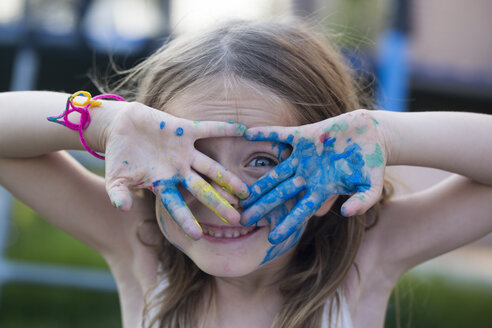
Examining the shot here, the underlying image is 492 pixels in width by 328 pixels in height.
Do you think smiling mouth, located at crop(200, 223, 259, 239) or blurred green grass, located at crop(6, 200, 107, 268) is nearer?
smiling mouth, located at crop(200, 223, 259, 239)

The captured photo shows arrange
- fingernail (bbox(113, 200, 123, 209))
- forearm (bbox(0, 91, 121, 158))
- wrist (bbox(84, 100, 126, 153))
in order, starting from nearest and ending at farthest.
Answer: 1. fingernail (bbox(113, 200, 123, 209))
2. wrist (bbox(84, 100, 126, 153))
3. forearm (bbox(0, 91, 121, 158))

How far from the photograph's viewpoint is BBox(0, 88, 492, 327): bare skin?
4.77ft

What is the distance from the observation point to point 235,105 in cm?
143

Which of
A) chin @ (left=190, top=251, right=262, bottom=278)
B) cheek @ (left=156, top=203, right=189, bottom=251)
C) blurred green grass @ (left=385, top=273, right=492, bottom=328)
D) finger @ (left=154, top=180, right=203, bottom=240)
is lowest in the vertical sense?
blurred green grass @ (left=385, top=273, right=492, bottom=328)

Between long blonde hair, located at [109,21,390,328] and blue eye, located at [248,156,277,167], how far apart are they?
0.17m

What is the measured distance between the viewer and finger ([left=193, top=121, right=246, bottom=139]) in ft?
4.40

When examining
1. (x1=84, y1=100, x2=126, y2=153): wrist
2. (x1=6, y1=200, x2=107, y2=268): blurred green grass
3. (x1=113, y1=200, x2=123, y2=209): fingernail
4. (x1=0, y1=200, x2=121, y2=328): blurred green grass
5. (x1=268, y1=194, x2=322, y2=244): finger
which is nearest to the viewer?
(x1=113, y1=200, x2=123, y2=209): fingernail

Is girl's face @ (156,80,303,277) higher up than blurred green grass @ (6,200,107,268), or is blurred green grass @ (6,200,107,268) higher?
girl's face @ (156,80,303,277)

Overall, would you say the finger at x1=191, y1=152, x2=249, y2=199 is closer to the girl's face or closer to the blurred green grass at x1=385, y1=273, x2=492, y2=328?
the girl's face

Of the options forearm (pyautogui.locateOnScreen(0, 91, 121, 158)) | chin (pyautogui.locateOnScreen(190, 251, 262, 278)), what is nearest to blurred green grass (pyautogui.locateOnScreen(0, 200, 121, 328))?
forearm (pyautogui.locateOnScreen(0, 91, 121, 158))

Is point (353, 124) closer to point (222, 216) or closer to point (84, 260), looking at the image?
point (222, 216)

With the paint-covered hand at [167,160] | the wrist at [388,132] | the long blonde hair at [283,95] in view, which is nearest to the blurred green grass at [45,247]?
the long blonde hair at [283,95]

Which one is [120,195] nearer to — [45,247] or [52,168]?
[52,168]

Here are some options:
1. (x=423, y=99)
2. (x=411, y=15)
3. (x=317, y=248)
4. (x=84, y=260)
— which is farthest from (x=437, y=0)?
(x=317, y=248)
